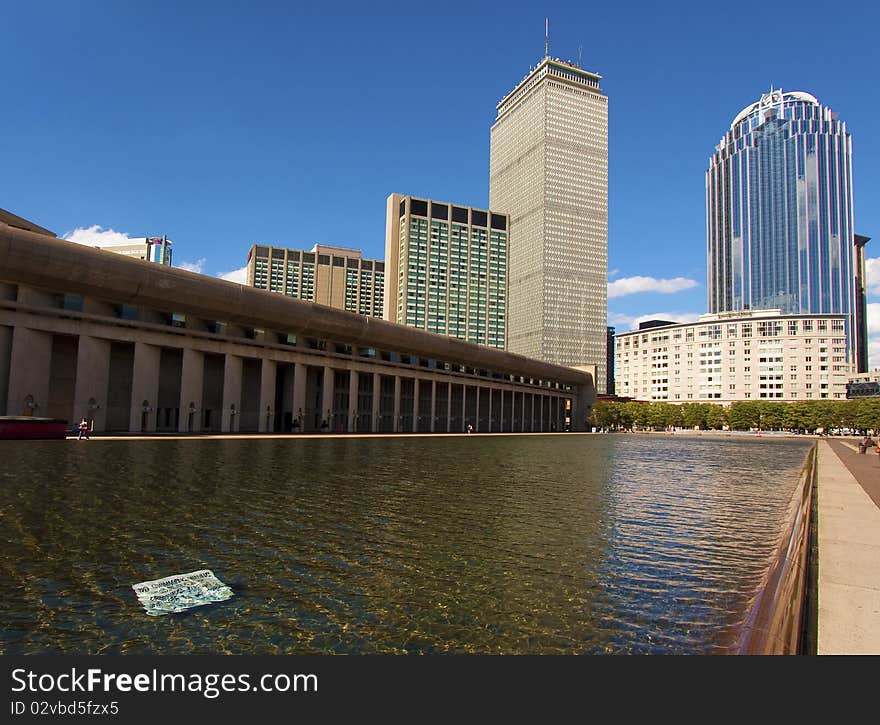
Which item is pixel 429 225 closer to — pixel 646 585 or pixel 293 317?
pixel 293 317

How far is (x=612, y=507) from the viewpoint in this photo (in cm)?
1316

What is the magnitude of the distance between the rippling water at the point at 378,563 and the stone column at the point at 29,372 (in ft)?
89.3

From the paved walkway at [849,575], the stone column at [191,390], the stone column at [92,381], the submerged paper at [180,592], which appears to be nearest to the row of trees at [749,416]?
the stone column at [191,390]

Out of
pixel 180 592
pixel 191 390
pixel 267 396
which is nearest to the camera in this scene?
pixel 180 592

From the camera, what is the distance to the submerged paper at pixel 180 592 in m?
5.88

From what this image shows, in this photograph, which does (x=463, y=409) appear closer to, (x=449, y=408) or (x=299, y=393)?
(x=449, y=408)

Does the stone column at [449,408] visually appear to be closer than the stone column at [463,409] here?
Yes

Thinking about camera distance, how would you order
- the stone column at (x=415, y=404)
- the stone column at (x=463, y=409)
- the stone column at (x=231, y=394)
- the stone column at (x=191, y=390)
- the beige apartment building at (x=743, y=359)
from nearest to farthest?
the stone column at (x=191, y=390) → the stone column at (x=231, y=394) → the stone column at (x=415, y=404) → the stone column at (x=463, y=409) → the beige apartment building at (x=743, y=359)

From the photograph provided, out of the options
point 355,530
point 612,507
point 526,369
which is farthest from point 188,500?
point 526,369

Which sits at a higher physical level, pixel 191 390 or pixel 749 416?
pixel 191 390

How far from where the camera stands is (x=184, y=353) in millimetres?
47406

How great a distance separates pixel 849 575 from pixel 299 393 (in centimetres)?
5366

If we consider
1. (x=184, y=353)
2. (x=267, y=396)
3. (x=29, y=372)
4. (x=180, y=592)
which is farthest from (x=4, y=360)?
(x=180, y=592)

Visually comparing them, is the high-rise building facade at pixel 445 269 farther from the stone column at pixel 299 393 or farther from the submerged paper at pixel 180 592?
the submerged paper at pixel 180 592
